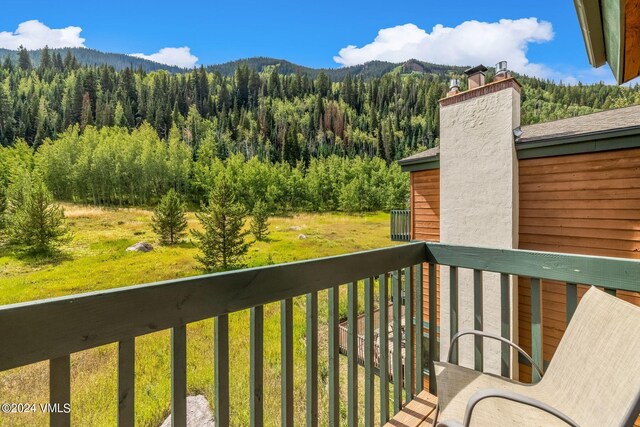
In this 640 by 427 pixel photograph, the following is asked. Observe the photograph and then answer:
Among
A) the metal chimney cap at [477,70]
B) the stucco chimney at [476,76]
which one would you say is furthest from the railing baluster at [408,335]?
the metal chimney cap at [477,70]

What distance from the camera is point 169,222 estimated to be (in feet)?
73.6

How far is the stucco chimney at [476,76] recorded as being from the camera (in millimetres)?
5348

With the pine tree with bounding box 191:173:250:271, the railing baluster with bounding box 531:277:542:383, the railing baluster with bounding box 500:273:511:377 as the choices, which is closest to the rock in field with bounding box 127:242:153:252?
the pine tree with bounding box 191:173:250:271

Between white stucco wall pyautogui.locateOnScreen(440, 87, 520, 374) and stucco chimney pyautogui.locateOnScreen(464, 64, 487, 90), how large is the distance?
15.7 inches

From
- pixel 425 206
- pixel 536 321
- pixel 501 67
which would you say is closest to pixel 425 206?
pixel 425 206

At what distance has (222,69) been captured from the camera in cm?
10694

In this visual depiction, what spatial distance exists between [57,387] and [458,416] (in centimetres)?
131

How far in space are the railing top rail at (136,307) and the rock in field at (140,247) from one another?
74.6 ft

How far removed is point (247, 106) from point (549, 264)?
66668 mm

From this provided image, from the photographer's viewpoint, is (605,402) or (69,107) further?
(69,107)

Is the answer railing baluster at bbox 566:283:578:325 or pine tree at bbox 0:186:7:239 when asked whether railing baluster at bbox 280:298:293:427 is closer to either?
railing baluster at bbox 566:283:578:325

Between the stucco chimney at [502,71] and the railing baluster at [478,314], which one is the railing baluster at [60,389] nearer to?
the railing baluster at [478,314]

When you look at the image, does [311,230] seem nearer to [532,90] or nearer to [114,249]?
[114,249]

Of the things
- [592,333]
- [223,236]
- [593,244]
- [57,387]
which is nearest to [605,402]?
[592,333]
